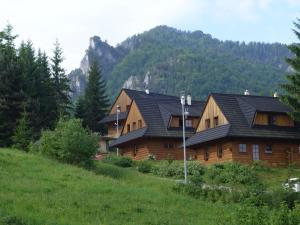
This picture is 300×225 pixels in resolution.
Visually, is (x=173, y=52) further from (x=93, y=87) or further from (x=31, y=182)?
(x=31, y=182)

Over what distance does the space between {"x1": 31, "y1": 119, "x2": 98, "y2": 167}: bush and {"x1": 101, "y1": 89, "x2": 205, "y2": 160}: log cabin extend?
723 inches

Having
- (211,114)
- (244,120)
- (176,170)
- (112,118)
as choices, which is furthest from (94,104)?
(176,170)

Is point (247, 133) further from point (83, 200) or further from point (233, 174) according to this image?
point (83, 200)

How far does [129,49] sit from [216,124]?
14086cm

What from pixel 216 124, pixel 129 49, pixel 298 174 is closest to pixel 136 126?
pixel 216 124

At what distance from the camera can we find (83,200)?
90.7ft

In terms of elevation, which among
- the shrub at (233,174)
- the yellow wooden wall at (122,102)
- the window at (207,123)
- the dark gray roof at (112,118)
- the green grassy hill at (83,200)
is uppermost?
the yellow wooden wall at (122,102)

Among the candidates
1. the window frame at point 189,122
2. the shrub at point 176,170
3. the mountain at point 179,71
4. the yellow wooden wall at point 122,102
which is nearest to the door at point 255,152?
the shrub at point 176,170

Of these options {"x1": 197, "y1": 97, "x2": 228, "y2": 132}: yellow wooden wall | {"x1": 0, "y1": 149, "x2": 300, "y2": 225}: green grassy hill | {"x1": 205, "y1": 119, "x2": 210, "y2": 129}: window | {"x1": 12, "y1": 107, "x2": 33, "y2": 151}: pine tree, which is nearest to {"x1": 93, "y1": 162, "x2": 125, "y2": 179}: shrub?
{"x1": 0, "y1": 149, "x2": 300, "y2": 225}: green grassy hill

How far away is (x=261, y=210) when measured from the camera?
16.0m

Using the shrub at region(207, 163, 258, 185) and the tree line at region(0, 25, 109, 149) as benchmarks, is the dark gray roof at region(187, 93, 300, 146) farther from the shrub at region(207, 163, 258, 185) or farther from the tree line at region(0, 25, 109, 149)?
the tree line at region(0, 25, 109, 149)

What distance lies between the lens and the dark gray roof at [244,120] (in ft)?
173

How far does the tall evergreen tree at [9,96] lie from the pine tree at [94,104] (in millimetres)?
17137

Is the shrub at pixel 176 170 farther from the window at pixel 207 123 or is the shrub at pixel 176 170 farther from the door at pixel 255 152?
the window at pixel 207 123
